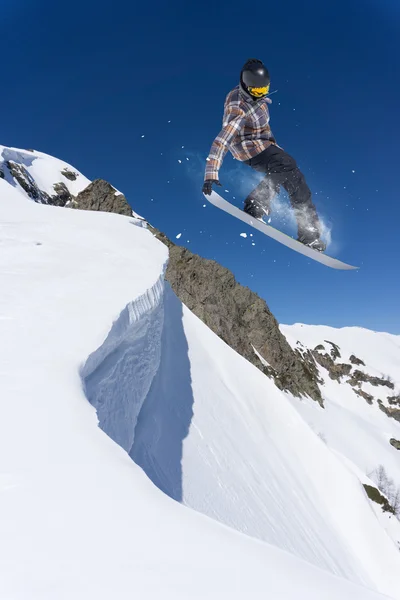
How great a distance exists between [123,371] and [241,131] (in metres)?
5.06

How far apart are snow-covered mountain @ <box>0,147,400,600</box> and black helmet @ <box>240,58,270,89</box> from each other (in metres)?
3.70

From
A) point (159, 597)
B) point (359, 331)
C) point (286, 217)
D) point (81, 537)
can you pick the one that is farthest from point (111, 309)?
point (359, 331)

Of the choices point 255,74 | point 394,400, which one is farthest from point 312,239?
point 394,400

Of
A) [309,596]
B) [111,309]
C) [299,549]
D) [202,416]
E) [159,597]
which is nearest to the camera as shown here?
[159,597]

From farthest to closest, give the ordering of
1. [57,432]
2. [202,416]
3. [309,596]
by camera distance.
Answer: [202,416] → [57,432] → [309,596]

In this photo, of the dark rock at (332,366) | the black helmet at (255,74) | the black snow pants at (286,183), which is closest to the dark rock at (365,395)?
the dark rock at (332,366)

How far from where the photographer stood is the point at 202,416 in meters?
8.25

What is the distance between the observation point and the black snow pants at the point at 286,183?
7.43 metres

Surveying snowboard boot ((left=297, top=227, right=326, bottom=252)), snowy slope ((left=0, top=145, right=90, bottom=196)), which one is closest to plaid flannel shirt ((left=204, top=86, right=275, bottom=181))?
snowboard boot ((left=297, top=227, right=326, bottom=252))

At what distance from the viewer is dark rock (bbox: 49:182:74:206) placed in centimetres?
6706

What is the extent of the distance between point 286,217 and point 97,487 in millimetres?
7304

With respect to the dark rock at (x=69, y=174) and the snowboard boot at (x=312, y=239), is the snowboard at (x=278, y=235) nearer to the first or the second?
the snowboard boot at (x=312, y=239)

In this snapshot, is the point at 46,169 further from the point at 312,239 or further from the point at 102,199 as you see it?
the point at 312,239

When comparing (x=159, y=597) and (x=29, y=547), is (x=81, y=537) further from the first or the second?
(x=159, y=597)
